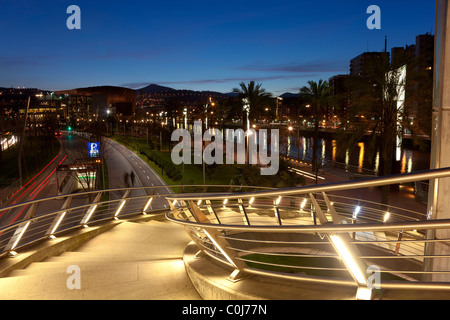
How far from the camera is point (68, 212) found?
20141mm

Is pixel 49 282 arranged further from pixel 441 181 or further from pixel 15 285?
pixel 441 181

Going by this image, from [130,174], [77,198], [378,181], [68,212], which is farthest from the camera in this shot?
[130,174]

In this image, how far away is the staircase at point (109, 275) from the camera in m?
3.91

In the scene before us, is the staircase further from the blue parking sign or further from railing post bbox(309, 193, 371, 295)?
the blue parking sign

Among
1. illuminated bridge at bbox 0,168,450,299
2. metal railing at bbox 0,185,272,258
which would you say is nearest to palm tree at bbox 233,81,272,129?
metal railing at bbox 0,185,272,258

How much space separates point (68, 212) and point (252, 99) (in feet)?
59.3

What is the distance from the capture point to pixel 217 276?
4.00 metres

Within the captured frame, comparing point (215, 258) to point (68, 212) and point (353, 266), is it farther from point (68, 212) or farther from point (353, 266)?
point (68, 212)

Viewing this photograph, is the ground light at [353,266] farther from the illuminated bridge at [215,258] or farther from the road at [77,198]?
the road at [77,198]

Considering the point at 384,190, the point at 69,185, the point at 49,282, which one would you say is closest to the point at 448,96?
the point at 49,282

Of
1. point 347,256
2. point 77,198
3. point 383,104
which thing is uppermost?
point 383,104

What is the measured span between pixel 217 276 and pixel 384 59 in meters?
15.6

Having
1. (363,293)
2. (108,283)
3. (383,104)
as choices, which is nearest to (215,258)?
(108,283)
